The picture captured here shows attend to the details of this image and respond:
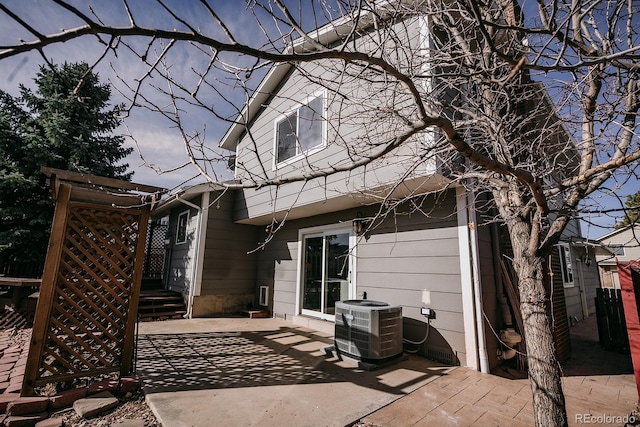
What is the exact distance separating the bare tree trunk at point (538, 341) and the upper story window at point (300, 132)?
3596mm

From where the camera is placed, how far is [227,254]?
7695 millimetres

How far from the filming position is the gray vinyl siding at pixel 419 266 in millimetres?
4059

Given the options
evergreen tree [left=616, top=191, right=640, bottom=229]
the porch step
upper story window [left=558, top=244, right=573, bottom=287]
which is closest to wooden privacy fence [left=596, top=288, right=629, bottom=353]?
upper story window [left=558, top=244, right=573, bottom=287]

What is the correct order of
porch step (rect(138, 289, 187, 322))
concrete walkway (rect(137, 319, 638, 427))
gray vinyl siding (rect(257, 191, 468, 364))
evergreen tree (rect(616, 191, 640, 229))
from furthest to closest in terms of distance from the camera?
porch step (rect(138, 289, 187, 322)), gray vinyl siding (rect(257, 191, 468, 364)), concrete walkway (rect(137, 319, 638, 427)), evergreen tree (rect(616, 191, 640, 229))

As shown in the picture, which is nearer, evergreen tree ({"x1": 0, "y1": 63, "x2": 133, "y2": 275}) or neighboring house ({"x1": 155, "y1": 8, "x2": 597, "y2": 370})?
neighboring house ({"x1": 155, "y1": 8, "x2": 597, "y2": 370})

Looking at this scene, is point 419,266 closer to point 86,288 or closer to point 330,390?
point 330,390

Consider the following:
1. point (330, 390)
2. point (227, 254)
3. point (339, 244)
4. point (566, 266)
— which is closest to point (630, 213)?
point (330, 390)

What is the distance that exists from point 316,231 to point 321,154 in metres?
2.03

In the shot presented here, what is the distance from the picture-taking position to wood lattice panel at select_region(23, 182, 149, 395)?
2887 mm

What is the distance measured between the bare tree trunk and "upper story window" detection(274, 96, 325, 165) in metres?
3.60

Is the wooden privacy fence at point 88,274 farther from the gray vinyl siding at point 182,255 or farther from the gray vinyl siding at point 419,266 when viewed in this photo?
the gray vinyl siding at point 182,255

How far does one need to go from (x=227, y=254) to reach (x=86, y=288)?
4421 millimetres

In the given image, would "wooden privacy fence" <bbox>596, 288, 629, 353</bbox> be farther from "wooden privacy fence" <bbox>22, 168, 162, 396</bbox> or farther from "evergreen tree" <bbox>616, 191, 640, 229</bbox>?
"wooden privacy fence" <bbox>22, 168, 162, 396</bbox>

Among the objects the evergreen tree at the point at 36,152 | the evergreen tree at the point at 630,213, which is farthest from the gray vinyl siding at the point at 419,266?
the evergreen tree at the point at 36,152
